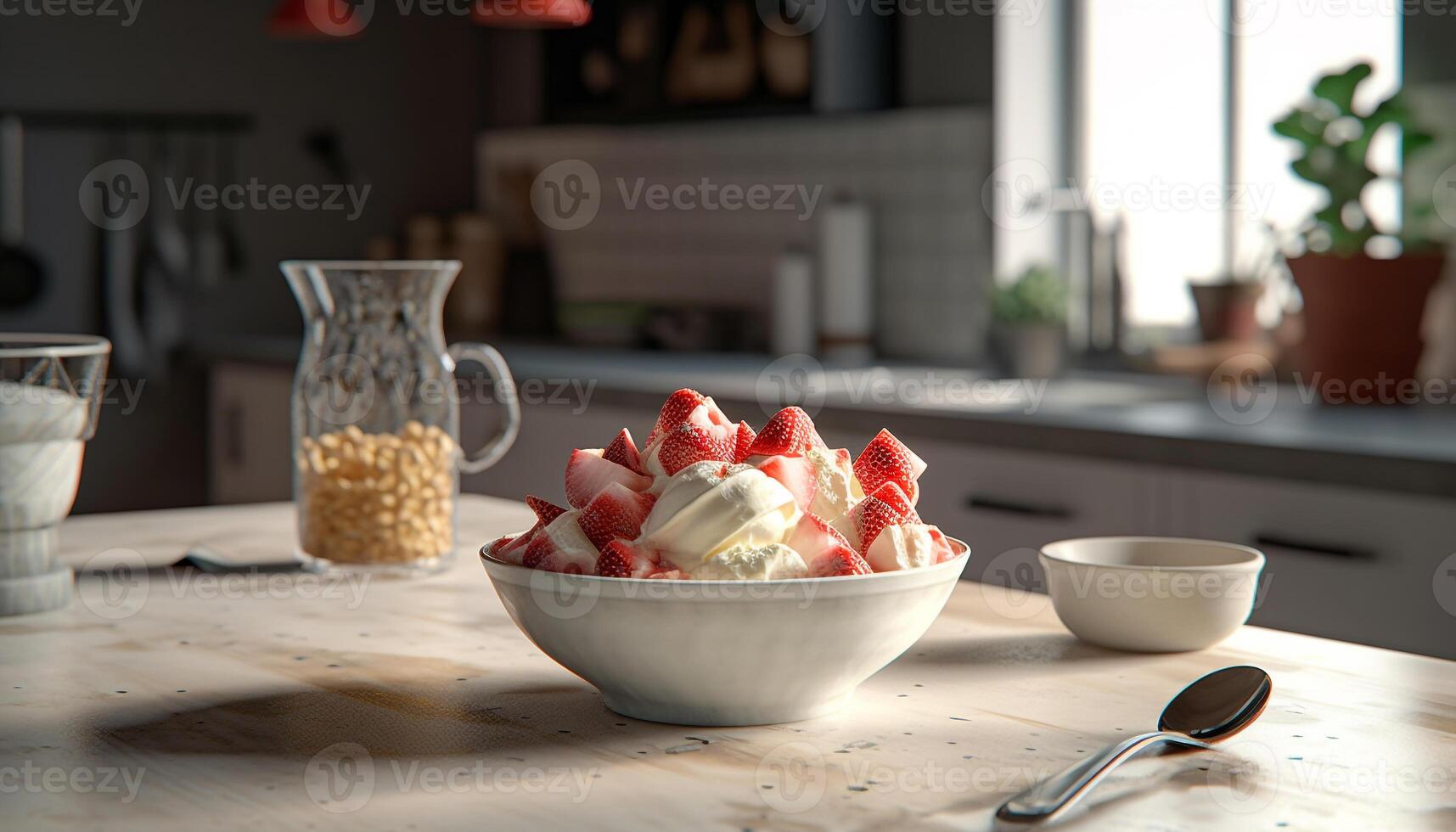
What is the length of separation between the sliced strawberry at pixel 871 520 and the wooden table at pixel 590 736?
4.2 inches

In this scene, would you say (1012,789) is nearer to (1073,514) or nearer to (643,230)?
(1073,514)

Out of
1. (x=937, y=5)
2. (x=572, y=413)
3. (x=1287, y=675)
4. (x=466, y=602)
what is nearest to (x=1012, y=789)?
(x=1287, y=675)

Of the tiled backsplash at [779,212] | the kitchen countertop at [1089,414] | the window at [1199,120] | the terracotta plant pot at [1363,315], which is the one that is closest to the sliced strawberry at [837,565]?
the kitchen countertop at [1089,414]

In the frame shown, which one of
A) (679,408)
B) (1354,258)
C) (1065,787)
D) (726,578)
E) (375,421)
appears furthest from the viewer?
(1354,258)

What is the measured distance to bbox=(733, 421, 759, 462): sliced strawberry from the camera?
95 centimetres

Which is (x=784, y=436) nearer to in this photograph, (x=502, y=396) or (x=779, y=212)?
(x=502, y=396)

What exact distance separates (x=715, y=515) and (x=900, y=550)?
11 cm

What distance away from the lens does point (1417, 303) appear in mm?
2434

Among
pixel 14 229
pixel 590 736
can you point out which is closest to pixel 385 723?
pixel 590 736

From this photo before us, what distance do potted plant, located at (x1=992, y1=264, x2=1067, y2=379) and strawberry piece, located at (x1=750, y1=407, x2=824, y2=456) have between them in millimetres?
2117

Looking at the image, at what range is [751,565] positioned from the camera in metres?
0.84

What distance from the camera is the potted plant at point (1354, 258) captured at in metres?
2.42

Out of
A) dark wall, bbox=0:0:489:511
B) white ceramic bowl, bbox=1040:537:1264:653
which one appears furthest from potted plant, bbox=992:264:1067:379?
dark wall, bbox=0:0:489:511

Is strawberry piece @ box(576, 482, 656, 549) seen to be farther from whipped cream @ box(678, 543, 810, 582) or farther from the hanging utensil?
the hanging utensil
